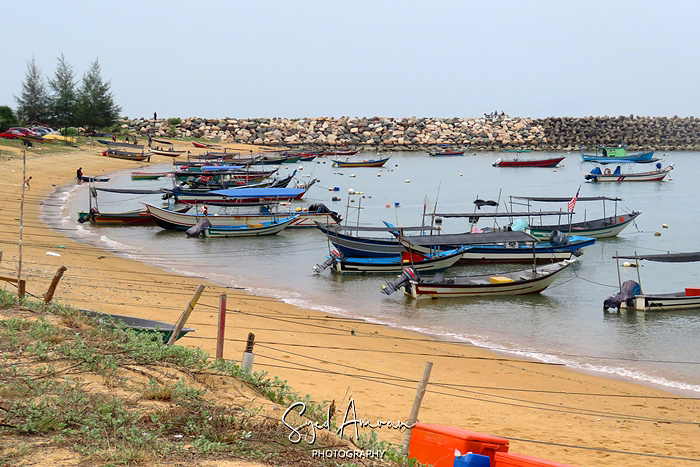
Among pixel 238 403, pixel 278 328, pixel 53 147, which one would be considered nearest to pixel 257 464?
pixel 238 403

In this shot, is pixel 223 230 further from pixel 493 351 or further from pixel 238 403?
pixel 238 403

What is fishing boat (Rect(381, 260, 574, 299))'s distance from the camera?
1989cm

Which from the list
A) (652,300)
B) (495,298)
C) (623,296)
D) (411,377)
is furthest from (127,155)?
(411,377)

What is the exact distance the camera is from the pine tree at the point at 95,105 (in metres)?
74.4

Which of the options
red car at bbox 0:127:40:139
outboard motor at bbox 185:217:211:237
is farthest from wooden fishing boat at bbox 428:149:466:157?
outboard motor at bbox 185:217:211:237

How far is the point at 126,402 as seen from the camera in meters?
6.63

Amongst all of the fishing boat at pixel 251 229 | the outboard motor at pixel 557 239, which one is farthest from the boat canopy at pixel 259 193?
the outboard motor at pixel 557 239

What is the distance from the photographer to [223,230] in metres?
31.0

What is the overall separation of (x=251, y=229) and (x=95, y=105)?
172ft

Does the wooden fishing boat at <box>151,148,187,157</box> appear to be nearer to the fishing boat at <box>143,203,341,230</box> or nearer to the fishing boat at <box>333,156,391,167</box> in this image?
the fishing boat at <box>333,156,391,167</box>

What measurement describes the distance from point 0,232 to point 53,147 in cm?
3539

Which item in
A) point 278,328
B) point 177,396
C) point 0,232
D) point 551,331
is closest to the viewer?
point 177,396

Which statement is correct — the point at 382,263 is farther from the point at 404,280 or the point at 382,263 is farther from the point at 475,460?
the point at 475,460

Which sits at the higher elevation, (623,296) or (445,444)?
(445,444)
